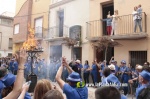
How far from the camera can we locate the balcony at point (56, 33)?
19.2 metres

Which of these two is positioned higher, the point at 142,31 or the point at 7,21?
the point at 7,21

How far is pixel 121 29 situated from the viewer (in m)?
14.5

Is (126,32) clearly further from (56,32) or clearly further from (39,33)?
(39,33)

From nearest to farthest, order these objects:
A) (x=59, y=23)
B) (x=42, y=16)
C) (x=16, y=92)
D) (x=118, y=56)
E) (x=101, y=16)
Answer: (x=16, y=92)
(x=118, y=56)
(x=101, y=16)
(x=59, y=23)
(x=42, y=16)

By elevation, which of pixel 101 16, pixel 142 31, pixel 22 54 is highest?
pixel 101 16

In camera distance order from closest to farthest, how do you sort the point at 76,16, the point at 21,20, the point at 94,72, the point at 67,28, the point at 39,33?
the point at 94,72 < the point at 76,16 < the point at 67,28 < the point at 39,33 < the point at 21,20

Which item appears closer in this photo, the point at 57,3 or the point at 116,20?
the point at 116,20

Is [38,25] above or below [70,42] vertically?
above

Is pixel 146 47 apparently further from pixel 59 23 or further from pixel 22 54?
pixel 22 54

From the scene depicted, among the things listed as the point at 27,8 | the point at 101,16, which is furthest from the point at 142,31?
the point at 27,8

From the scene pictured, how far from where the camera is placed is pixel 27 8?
952 inches

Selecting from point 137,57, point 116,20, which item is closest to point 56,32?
point 116,20

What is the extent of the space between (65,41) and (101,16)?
3737 millimetres

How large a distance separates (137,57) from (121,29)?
6.71 feet
